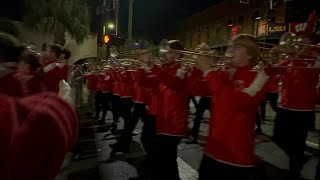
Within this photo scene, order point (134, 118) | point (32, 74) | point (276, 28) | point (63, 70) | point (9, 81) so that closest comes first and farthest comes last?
point (9, 81) < point (32, 74) < point (63, 70) < point (134, 118) < point (276, 28)

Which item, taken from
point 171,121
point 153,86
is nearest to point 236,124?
point 171,121

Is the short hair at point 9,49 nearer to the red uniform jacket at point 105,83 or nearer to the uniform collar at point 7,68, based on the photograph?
the uniform collar at point 7,68

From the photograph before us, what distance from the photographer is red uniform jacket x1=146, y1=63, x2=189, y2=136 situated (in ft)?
12.4

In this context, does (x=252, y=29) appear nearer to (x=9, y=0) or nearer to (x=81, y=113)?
(x=81, y=113)

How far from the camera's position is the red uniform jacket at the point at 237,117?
8.93ft

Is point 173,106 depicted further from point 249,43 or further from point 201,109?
point 201,109

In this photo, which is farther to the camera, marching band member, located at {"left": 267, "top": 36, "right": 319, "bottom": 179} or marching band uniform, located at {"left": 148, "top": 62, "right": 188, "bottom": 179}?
marching band member, located at {"left": 267, "top": 36, "right": 319, "bottom": 179}

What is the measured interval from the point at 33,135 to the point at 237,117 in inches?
79.1

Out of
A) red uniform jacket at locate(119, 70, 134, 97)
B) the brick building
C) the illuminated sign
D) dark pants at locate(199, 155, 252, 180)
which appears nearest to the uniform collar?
dark pants at locate(199, 155, 252, 180)

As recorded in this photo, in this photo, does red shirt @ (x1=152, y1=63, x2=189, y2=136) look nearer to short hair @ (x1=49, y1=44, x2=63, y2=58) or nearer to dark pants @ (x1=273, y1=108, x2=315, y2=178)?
dark pants @ (x1=273, y1=108, x2=315, y2=178)

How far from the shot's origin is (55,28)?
17094mm

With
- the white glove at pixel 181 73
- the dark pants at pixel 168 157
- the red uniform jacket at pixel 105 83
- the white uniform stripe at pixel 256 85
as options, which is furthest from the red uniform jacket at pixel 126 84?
the white uniform stripe at pixel 256 85

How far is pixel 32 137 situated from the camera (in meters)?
1.06

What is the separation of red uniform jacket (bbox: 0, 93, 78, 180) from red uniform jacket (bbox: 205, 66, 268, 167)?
1842 mm
